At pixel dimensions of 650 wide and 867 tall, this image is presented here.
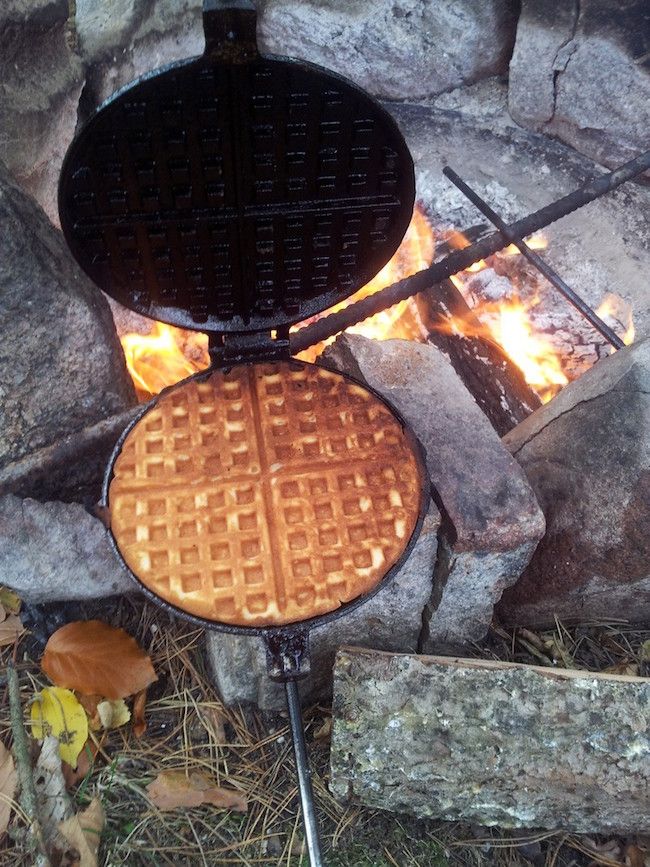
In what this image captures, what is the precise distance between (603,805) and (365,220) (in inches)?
65.6

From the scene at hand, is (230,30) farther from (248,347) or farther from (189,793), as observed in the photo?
(189,793)

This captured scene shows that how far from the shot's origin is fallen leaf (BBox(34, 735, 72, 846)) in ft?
6.31

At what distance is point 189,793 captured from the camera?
6.55 ft

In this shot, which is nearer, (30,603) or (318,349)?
(30,603)

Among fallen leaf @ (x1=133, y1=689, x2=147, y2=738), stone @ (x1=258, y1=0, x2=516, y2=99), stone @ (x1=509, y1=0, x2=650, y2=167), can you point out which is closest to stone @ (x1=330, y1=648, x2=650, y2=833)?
fallen leaf @ (x1=133, y1=689, x2=147, y2=738)

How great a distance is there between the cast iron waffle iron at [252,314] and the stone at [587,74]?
2.22 m

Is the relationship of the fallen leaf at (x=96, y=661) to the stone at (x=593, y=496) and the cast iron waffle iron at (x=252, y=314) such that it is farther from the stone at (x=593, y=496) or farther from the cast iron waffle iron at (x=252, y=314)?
the stone at (x=593, y=496)

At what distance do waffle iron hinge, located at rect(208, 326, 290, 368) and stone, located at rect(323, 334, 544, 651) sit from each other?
0.98 ft

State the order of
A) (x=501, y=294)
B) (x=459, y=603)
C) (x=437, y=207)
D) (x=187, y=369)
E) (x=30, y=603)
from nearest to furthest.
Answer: (x=459, y=603) → (x=30, y=603) → (x=187, y=369) → (x=501, y=294) → (x=437, y=207)

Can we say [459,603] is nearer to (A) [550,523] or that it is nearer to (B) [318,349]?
(A) [550,523]

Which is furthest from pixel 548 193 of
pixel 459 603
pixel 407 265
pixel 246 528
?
pixel 246 528

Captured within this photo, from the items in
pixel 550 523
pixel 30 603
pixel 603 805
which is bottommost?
pixel 30 603

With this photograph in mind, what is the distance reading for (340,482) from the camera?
1855 mm

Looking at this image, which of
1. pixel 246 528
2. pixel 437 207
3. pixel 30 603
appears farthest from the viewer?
pixel 437 207
